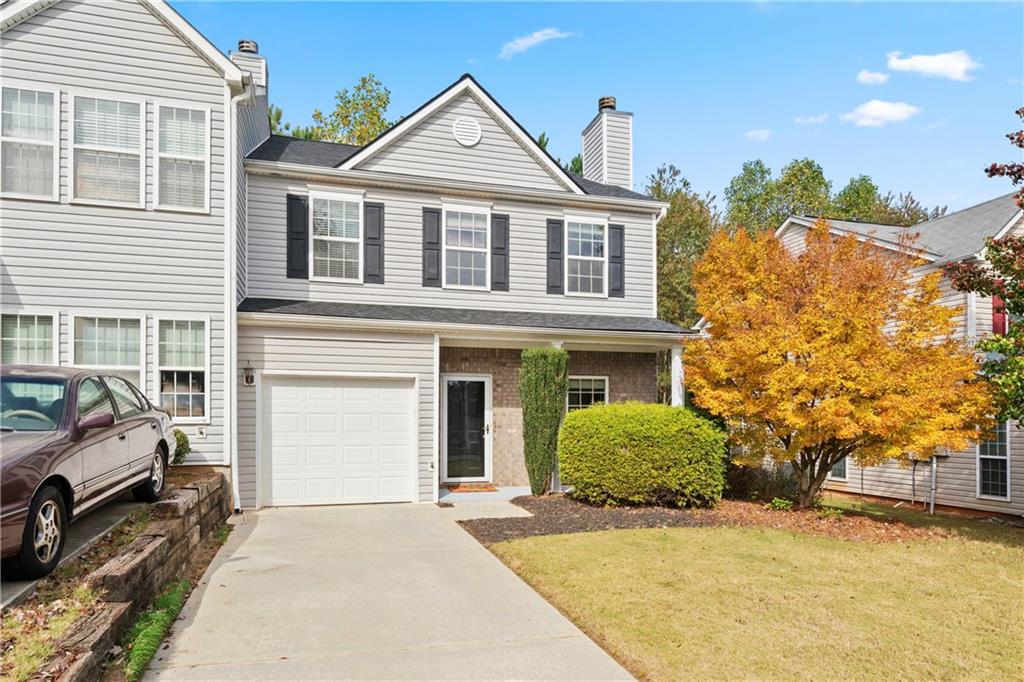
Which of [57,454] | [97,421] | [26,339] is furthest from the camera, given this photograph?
[26,339]

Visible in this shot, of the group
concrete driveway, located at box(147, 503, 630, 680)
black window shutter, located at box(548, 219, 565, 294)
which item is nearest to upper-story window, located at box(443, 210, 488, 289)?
black window shutter, located at box(548, 219, 565, 294)

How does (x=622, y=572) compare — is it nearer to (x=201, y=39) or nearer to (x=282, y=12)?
(x=201, y=39)

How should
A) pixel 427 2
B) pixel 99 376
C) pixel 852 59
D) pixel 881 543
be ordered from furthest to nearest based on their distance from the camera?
pixel 852 59
pixel 427 2
pixel 881 543
pixel 99 376

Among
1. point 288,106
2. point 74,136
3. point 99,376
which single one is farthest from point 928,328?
point 288,106

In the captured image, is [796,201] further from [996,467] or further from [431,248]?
[431,248]

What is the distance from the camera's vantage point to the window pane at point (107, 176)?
10219 mm

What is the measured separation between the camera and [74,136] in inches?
400

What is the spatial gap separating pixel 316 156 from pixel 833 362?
10.2m

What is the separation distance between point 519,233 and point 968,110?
987 cm

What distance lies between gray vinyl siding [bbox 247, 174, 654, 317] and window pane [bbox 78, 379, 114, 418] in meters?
5.91

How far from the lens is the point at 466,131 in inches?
542

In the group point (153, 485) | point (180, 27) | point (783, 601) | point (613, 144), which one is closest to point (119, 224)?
point (180, 27)

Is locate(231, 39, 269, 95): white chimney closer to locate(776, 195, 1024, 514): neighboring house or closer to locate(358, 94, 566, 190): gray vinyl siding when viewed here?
locate(358, 94, 566, 190): gray vinyl siding

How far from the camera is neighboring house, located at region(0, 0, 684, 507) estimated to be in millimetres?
10117
